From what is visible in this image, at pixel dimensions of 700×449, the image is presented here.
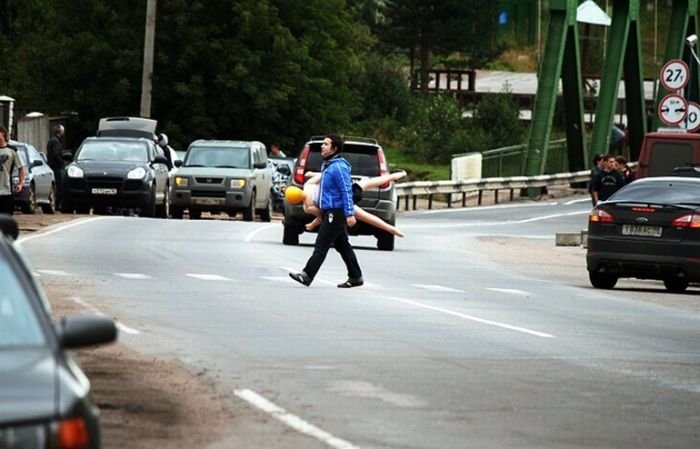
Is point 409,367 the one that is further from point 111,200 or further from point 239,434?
point 111,200

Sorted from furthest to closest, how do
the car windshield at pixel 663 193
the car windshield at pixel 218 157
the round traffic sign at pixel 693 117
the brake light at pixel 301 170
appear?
the car windshield at pixel 218 157
the round traffic sign at pixel 693 117
the brake light at pixel 301 170
the car windshield at pixel 663 193

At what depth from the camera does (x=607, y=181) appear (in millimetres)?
36438

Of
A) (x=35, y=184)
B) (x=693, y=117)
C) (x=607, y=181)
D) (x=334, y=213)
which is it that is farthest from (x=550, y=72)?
(x=334, y=213)

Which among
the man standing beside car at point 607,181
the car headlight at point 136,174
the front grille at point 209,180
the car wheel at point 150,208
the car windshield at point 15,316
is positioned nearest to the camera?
the car windshield at point 15,316

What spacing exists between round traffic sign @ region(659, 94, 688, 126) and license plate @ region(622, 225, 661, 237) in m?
10.5

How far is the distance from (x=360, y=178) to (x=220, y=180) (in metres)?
11.5

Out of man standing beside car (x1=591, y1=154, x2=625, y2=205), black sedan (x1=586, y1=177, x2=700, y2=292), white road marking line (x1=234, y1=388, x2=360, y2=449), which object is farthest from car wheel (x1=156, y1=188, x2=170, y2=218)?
white road marking line (x1=234, y1=388, x2=360, y2=449)

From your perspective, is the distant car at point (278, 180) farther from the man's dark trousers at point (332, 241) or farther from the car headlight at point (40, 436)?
the car headlight at point (40, 436)

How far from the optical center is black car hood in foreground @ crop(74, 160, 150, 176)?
43.8 m

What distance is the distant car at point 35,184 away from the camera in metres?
41.6

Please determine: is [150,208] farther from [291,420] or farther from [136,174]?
[291,420]

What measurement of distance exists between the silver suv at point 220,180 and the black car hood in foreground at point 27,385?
3761cm

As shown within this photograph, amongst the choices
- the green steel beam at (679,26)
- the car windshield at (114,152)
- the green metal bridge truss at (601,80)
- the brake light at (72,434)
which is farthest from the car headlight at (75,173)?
the brake light at (72,434)

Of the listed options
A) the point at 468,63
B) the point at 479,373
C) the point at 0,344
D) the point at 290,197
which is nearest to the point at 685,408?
the point at 479,373
